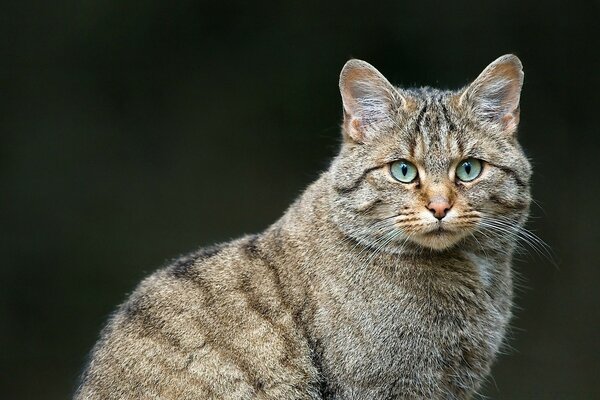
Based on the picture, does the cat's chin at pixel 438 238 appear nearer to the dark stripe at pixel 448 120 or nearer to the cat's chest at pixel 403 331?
the cat's chest at pixel 403 331

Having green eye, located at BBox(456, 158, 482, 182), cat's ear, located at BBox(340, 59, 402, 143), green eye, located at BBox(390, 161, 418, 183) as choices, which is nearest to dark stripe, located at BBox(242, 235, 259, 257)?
cat's ear, located at BBox(340, 59, 402, 143)

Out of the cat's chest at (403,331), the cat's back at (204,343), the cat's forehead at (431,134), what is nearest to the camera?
the cat's back at (204,343)

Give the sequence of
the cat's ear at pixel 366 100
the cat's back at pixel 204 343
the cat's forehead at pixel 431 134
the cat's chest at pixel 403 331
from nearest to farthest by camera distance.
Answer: the cat's back at pixel 204 343 < the cat's chest at pixel 403 331 < the cat's forehead at pixel 431 134 < the cat's ear at pixel 366 100

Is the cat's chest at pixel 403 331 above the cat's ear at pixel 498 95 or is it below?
below

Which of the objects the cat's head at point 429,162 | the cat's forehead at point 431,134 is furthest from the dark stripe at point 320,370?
the cat's forehead at point 431,134

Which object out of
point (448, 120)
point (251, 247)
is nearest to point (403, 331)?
point (251, 247)

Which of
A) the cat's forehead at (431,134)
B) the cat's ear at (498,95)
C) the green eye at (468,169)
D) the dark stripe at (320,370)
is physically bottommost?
the dark stripe at (320,370)

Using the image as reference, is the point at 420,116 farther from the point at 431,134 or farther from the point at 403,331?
the point at 403,331
